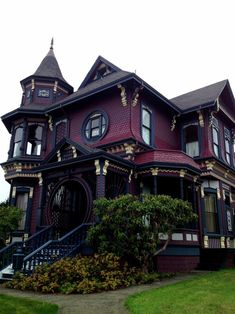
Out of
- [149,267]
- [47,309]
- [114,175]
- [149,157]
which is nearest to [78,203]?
[114,175]

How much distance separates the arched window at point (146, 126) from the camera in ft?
55.1

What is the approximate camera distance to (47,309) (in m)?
6.64

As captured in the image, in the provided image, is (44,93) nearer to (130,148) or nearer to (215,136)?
(130,148)

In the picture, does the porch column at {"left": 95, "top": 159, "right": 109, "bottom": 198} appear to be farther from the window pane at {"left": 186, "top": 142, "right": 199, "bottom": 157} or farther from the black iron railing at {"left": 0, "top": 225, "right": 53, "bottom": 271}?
the window pane at {"left": 186, "top": 142, "right": 199, "bottom": 157}

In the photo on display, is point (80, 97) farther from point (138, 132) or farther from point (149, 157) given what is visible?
point (149, 157)

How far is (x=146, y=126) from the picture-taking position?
671 inches

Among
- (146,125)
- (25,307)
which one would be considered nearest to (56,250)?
(25,307)

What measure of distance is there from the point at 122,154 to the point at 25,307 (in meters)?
9.49

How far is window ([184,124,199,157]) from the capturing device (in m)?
18.5

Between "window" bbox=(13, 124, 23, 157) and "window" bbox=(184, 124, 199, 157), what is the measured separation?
9872mm

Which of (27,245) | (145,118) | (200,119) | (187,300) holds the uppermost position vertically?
(200,119)

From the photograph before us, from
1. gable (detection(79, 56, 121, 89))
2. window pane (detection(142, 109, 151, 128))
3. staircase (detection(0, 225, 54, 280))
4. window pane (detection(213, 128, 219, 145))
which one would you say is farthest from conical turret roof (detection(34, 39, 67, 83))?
staircase (detection(0, 225, 54, 280))

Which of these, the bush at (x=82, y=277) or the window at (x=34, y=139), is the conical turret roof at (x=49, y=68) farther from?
the bush at (x=82, y=277)

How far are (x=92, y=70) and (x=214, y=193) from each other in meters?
10.4
